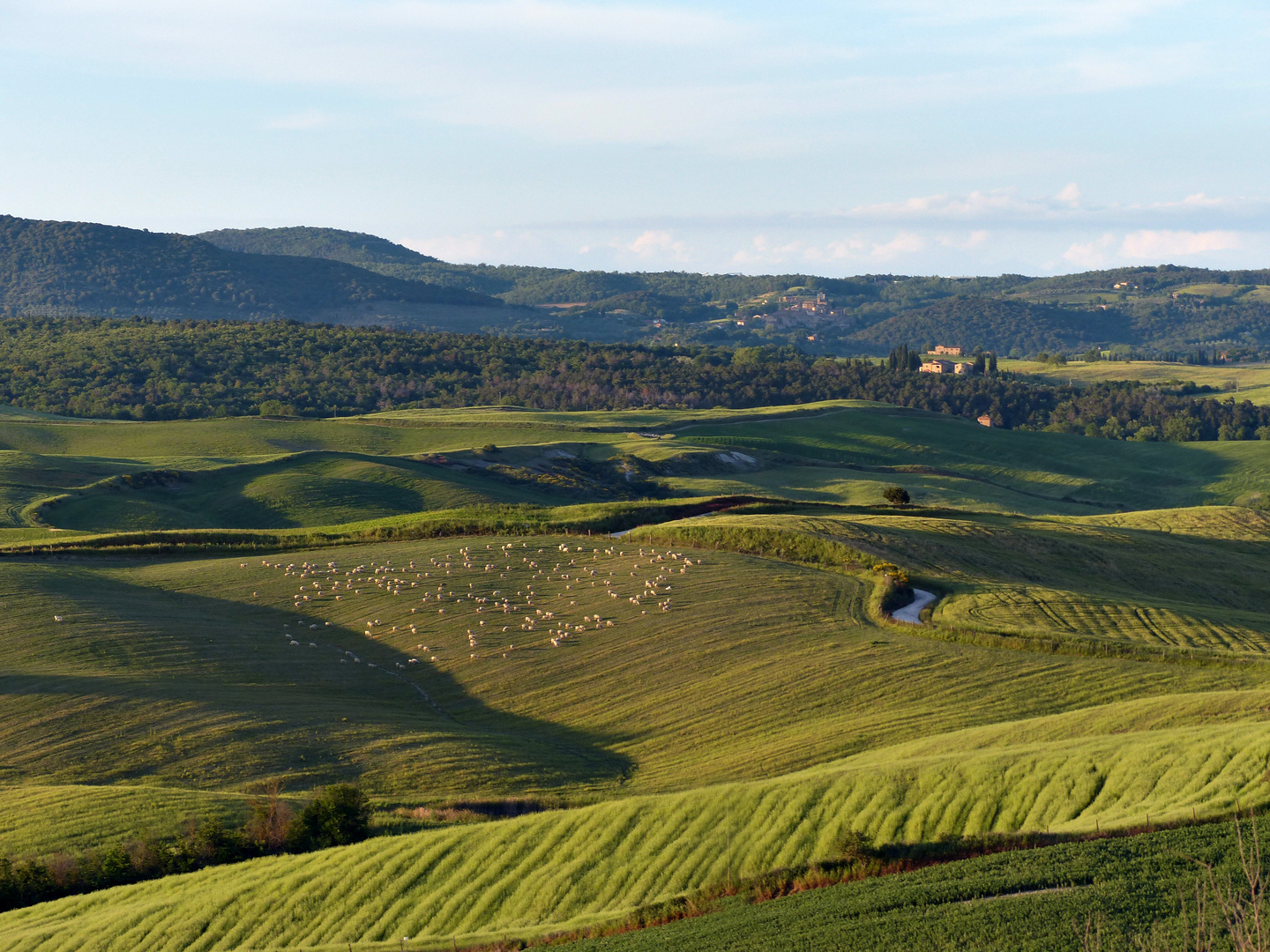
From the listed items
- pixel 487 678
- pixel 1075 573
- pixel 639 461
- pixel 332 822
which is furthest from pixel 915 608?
pixel 639 461

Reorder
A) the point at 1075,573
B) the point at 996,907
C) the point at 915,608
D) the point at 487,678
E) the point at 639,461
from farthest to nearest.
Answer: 1. the point at 639,461
2. the point at 1075,573
3. the point at 915,608
4. the point at 487,678
5. the point at 996,907

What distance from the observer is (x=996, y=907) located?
21.8 m

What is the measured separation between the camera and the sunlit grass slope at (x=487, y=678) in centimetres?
3738

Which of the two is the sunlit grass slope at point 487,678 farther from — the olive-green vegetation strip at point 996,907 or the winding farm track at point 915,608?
the olive-green vegetation strip at point 996,907

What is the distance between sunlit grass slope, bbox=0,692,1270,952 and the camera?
2658 cm

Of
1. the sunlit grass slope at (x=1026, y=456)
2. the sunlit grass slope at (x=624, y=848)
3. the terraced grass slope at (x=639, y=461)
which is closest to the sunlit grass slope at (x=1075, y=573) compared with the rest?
the sunlit grass slope at (x=624, y=848)

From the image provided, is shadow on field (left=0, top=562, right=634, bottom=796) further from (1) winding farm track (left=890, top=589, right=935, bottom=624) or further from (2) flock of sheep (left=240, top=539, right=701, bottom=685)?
(1) winding farm track (left=890, top=589, right=935, bottom=624)

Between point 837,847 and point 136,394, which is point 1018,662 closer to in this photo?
point 837,847

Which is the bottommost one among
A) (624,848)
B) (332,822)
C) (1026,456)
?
(332,822)

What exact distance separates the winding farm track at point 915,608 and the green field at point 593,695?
1.21 metres

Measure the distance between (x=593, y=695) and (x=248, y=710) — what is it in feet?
39.3

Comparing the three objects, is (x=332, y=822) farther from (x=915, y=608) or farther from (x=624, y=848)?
(x=915, y=608)

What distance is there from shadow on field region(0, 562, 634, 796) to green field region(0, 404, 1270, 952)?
162mm

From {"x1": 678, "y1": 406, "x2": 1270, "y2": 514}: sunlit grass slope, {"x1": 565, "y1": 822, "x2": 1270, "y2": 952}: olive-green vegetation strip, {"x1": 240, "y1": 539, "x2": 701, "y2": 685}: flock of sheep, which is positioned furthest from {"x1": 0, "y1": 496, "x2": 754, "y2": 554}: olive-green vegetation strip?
{"x1": 678, "y1": 406, "x2": 1270, "y2": 514}: sunlit grass slope
